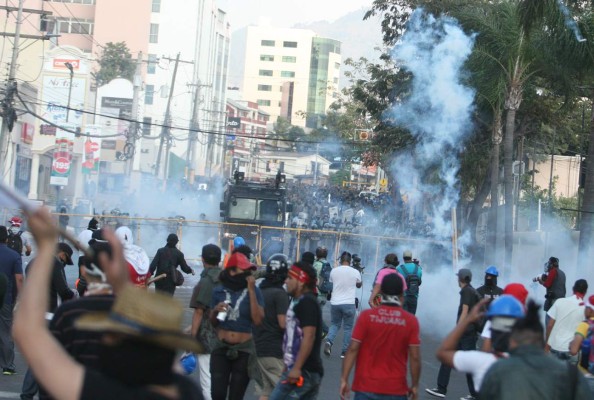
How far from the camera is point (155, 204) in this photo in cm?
6506

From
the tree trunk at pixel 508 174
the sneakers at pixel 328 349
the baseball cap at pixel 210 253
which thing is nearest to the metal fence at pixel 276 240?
the tree trunk at pixel 508 174

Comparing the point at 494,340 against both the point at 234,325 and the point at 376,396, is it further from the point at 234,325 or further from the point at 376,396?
the point at 234,325

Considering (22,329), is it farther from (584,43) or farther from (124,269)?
(584,43)

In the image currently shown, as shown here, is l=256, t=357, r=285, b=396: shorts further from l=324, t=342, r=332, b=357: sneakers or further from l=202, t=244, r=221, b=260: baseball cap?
l=324, t=342, r=332, b=357: sneakers

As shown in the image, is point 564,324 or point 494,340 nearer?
point 494,340

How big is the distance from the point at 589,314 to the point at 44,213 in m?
7.86

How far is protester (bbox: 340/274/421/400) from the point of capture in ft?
24.7

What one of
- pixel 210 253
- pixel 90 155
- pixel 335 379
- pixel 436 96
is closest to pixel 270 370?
pixel 210 253

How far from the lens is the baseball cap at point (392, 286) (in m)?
7.60

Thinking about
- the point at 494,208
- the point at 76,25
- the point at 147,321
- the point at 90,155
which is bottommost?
the point at 147,321

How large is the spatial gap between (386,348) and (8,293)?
5.11 meters

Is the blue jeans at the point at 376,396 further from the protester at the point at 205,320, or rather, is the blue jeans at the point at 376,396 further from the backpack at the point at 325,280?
the backpack at the point at 325,280

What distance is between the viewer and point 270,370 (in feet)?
28.4

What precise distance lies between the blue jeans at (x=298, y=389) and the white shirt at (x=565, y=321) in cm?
416
